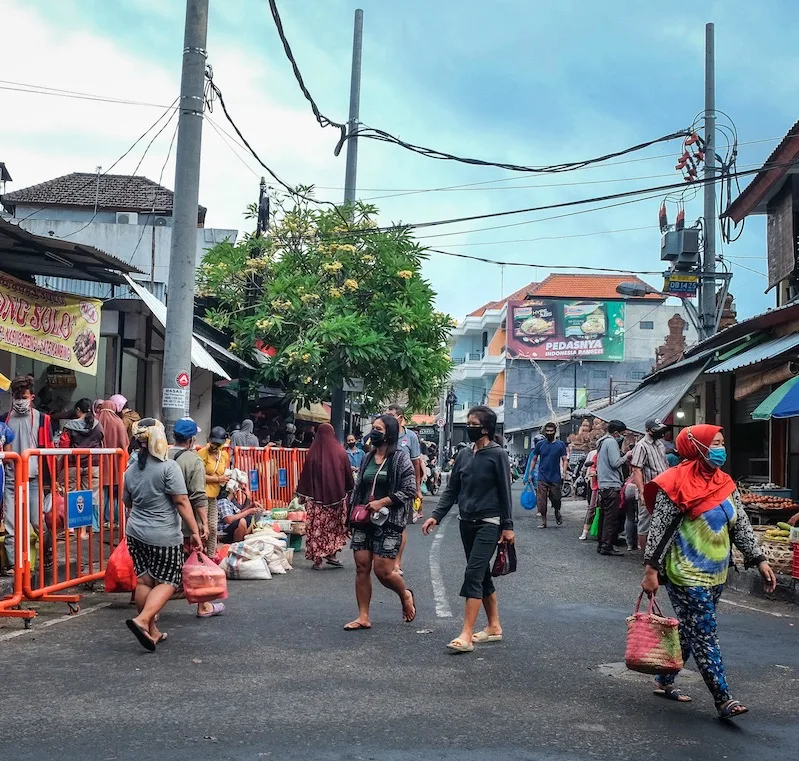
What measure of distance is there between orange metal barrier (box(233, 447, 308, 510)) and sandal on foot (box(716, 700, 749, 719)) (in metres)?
10.5

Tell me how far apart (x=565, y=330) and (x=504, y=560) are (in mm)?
59883

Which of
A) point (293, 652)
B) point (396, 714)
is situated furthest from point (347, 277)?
point (396, 714)

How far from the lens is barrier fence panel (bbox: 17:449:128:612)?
323 inches

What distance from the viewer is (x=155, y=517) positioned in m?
7.18

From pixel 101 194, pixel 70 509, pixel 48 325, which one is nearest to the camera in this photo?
pixel 70 509

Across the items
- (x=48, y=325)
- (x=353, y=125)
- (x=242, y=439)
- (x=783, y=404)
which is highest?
(x=353, y=125)

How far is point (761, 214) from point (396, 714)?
1613cm

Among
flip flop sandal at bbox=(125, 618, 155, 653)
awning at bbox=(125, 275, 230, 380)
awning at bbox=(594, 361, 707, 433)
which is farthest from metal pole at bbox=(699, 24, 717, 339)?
flip flop sandal at bbox=(125, 618, 155, 653)

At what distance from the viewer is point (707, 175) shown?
19.1 meters

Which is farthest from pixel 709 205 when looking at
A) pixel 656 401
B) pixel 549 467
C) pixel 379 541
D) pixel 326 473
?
pixel 379 541

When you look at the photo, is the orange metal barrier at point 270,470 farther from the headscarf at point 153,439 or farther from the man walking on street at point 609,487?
the headscarf at point 153,439

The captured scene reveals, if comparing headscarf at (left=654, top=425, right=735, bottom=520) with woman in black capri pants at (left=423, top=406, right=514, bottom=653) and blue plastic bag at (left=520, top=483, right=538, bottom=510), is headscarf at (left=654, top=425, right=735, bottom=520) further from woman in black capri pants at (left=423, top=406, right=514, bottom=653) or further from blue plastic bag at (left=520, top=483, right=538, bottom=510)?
blue plastic bag at (left=520, top=483, right=538, bottom=510)

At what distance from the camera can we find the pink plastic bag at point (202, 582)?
733cm

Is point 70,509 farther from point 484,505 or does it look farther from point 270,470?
point 270,470
